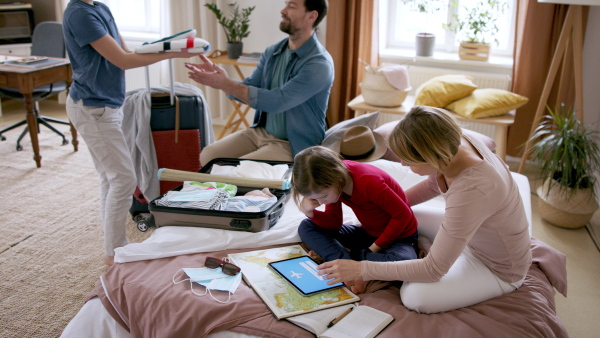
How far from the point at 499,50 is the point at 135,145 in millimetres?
2823

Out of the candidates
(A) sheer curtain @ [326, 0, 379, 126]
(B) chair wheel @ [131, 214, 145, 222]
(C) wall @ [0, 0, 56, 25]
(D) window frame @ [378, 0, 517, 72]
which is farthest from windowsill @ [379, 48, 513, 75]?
(C) wall @ [0, 0, 56, 25]

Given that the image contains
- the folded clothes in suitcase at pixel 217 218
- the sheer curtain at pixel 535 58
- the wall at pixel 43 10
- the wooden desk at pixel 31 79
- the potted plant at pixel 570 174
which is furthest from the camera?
the wall at pixel 43 10

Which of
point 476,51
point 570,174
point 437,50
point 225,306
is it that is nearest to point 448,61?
point 476,51

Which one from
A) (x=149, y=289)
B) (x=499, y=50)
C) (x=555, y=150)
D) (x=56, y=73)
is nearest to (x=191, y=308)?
(x=149, y=289)

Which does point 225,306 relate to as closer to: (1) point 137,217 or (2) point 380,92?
(1) point 137,217

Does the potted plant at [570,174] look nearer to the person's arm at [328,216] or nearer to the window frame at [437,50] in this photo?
the window frame at [437,50]

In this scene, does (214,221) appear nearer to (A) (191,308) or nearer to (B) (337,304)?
(A) (191,308)

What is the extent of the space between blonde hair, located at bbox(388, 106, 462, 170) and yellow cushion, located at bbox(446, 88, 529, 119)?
6.18ft

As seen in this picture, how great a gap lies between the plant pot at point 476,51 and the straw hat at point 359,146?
4.85 ft

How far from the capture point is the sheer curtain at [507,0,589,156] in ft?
11.0

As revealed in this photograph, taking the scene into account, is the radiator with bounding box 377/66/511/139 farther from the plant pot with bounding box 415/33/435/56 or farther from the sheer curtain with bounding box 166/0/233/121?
the sheer curtain with bounding box 166/0/233/121

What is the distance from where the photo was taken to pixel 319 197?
1782 millimetres

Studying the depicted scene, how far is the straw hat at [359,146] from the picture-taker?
2.72 metres

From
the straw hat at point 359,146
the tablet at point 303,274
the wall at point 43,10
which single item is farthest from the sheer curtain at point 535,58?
the wall at point 43,10
